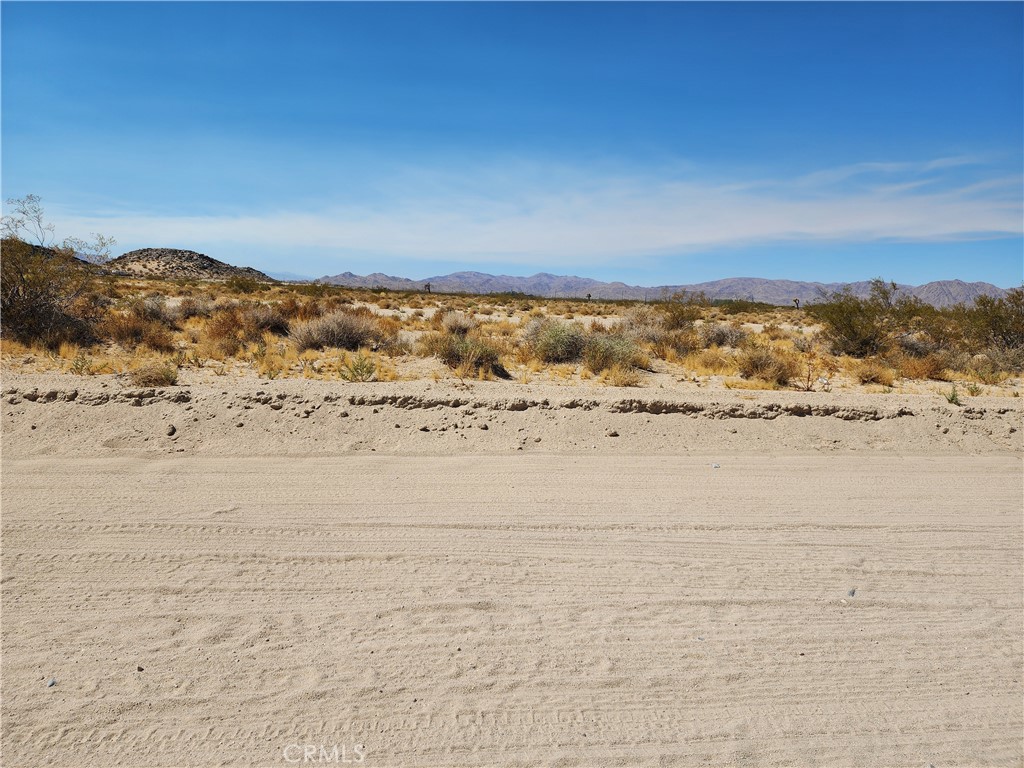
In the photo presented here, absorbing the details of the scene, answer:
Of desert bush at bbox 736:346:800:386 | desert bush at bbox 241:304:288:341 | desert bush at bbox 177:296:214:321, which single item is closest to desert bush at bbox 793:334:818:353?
desert bush at bbox 736:346:800:386

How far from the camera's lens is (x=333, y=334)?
15602mm

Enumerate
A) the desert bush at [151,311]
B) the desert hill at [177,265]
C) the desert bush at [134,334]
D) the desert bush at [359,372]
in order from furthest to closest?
the desert hill at [177,265]
the desert bush at [151,311]
the desert bush at [134,334]
the desert bush at [359,372]

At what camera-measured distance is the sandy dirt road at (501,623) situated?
10.6ft

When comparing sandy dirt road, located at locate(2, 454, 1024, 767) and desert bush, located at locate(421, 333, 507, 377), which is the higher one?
desert bush, located at locate(421, 333, 507, 377)

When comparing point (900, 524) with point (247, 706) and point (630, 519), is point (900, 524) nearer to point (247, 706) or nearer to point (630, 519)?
point (630, 519)

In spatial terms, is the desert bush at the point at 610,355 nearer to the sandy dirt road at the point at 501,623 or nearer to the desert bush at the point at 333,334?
the desert bush at the point at 333,334

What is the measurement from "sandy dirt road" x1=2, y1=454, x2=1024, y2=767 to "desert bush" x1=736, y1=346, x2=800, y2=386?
6500 millimetres

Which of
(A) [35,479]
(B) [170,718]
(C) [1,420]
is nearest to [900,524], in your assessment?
(B) [170,718]

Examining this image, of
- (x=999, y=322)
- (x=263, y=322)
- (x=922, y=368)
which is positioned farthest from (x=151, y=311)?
(x=999, y=322)

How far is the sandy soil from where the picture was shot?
3262 millimetres

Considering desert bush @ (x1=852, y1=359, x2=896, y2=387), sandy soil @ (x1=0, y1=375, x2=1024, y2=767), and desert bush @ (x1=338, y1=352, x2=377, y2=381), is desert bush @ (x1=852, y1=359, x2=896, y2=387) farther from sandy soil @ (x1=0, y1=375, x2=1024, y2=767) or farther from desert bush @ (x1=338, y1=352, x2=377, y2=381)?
desert bush @ (x1=338, y1=352, x2=377, y2=381)

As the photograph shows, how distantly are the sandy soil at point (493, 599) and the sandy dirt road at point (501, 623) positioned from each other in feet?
0.07

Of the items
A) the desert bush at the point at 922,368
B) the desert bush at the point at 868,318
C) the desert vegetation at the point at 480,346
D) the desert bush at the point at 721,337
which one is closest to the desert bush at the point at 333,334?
the desert vegetation at the point at 480,346

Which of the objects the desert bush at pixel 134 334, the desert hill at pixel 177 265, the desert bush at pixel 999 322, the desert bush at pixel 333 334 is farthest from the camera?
the desert hill at pixel 177 265
